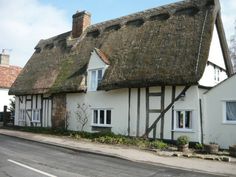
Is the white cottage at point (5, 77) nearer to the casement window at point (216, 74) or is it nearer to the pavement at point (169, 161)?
the pavement at point (169, 161)

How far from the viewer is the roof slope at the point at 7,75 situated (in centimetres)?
4256

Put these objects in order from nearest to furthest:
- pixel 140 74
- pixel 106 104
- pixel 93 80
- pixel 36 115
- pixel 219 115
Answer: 1. pixel 219 115
2. pixel 140 74
3. pixel 106 104
4. pixel 93 80
5. pixel 36 115

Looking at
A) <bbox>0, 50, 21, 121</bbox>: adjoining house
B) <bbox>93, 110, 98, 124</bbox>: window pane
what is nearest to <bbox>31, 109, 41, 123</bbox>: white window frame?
<bbox>93, 110, 98, 124</bbox>: window pane

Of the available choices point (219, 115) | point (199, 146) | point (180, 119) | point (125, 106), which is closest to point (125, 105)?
A: point (125, 106)

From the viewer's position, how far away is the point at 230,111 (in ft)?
58.0

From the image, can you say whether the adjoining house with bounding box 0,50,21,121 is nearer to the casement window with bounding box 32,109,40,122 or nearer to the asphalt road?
the casement window with bounding box 32,109,40,122

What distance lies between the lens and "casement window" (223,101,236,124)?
691 inches

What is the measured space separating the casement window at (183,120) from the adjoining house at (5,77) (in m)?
26.0

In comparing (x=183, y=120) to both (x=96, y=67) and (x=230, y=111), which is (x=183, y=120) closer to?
(x=230, y=111)

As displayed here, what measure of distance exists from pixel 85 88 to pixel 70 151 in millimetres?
8453

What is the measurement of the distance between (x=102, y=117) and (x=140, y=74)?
15.4 feet

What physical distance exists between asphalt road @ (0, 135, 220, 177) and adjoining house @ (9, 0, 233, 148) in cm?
626

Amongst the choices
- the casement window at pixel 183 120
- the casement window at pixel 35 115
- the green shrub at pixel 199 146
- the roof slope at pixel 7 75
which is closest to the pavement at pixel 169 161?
the green shrub at pixel 199 146

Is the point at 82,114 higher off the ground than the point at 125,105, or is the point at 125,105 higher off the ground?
the point at 125,105
